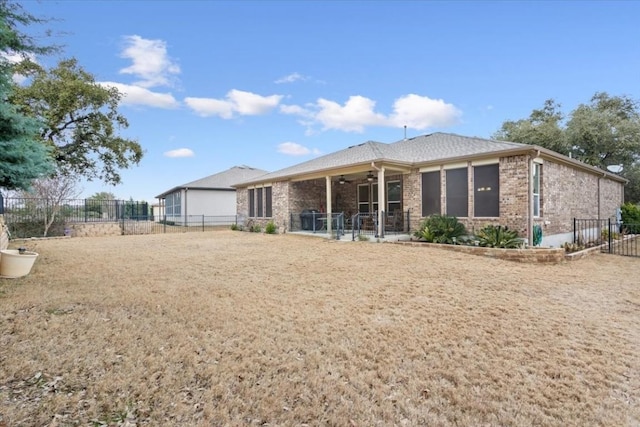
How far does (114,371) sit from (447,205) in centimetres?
1041

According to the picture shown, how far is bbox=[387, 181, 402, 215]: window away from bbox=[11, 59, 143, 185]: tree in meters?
12.9

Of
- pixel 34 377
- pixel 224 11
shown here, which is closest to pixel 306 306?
pixel 34 377

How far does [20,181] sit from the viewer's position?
562cm

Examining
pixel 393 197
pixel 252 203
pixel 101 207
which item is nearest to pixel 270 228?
pixel 252 203

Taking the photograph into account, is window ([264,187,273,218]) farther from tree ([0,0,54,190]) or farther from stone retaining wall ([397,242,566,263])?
tree ([0,0,54,190])

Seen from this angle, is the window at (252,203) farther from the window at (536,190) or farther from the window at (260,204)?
the window at (536,190)

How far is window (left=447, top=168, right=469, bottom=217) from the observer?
10695 millimetres

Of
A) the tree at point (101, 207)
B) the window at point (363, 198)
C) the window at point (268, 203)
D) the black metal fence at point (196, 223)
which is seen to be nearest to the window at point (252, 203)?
the window at point (268, 203)

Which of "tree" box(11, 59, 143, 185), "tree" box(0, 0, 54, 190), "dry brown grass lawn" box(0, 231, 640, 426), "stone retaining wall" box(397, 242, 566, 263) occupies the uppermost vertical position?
"tree" box(11, 59, 143, 185)

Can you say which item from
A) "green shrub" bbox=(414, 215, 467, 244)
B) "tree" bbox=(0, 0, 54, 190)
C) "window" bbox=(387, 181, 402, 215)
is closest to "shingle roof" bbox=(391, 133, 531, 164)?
"window" bbox=(387, 181, 402, 215)

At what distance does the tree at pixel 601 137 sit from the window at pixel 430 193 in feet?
47.5

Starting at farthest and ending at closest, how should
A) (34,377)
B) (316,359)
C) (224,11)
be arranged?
1. (224,11)
2. (316,359)
3. (34,377)

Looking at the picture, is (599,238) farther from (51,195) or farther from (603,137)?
(51,195)

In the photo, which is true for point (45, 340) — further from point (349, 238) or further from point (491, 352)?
point (349, 238)
